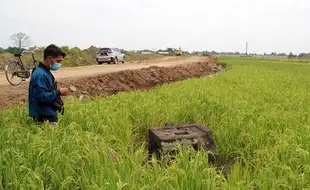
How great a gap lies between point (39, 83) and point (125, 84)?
12209mm

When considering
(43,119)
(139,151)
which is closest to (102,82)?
(43,119)

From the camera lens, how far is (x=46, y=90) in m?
4.86

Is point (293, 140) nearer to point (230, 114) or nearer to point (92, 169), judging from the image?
point (230, 114)

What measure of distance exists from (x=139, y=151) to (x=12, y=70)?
9514 millimetres

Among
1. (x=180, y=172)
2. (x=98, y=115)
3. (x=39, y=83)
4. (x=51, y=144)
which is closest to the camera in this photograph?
(x=180, y=172)

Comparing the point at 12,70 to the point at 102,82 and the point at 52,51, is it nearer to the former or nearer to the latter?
the point at 102,82

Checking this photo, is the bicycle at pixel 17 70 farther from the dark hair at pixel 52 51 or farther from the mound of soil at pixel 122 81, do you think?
the dark hair at pixel 52 51

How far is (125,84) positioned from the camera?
17.0 metres

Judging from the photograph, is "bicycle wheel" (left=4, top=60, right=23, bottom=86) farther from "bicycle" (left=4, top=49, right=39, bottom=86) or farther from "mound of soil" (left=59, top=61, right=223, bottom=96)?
"mound of soil" (left=59, top=61, right=223, bottom=96)

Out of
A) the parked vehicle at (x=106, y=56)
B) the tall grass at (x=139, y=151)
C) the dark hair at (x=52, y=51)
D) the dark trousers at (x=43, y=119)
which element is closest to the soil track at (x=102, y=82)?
the tall grass at (x=139, y=151)

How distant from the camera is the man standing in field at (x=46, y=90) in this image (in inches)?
189

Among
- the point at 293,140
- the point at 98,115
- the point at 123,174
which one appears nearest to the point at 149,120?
the point at 98,115

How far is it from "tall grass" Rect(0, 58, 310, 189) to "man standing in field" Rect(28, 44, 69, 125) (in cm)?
24

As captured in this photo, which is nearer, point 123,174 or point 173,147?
point 123,174
